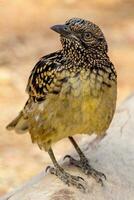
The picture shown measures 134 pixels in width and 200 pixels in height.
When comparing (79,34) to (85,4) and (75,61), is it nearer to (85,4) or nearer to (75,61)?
(75,61)

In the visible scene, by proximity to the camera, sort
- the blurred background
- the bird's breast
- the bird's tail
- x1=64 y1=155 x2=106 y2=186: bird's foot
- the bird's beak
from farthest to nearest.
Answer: the blurred background → the bird's tail → x1=64 y1=155 x2=106 y2=186: bird's foot → the bird's breast → the bird's beak

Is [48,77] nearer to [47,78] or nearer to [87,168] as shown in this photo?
[47,78]

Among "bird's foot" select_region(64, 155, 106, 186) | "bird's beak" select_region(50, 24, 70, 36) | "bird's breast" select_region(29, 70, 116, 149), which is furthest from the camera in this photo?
"bird's foot" select_region(64, 155, 106, 186)

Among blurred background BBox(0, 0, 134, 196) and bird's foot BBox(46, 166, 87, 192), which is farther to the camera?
blurred background BBox(0, 0, 134, 196)

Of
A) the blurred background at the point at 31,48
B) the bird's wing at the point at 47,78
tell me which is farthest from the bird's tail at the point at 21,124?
the blurred background at the point at 31,48

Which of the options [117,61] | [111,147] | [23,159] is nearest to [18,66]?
[117,61]

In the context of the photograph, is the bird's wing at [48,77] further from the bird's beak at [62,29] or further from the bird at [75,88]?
the bird's beak at [62,29]

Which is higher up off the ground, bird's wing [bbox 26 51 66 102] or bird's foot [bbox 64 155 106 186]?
bird's wing [bbox 26 51 66 102]

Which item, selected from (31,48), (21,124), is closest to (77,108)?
(21,124)

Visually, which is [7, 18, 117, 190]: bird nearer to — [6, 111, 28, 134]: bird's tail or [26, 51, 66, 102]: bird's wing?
[26, 51, 66, 102]: bird's wing

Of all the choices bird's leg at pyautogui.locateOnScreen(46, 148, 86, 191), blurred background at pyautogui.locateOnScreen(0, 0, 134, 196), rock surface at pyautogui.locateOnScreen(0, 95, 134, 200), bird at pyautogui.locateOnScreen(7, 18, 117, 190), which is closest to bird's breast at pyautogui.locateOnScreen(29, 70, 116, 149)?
bird at pyautogui.locateOnScreen(7, 18, 117, 190)
